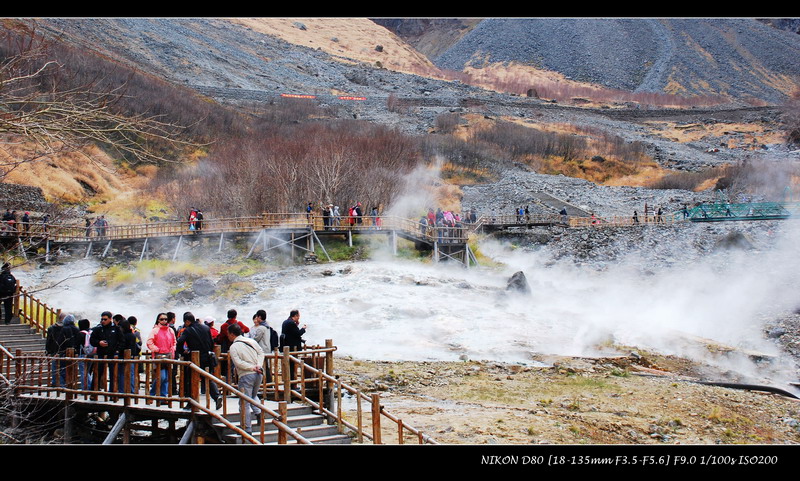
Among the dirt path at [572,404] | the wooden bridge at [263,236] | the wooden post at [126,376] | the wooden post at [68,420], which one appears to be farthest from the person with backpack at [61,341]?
the wooden bridge at [263,236]

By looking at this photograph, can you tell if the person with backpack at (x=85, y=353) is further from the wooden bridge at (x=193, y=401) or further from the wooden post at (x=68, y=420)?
the wooden post at (x=68, y=420)

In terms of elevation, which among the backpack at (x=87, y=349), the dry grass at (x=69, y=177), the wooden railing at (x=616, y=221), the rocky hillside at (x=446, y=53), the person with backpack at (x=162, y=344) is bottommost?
the backpack at (x=87, y=349)

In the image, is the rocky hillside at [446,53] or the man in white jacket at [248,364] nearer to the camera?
the man in white jacket at [248,364]

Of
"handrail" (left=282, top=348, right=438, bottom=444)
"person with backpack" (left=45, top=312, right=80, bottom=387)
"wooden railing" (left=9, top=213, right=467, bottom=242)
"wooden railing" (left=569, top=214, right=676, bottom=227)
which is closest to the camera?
"handrail" (left=282, top=348, right=438, bottom=444)

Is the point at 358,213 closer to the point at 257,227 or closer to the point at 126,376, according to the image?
the point at 257,227

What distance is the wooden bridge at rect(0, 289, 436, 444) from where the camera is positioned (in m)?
10.4

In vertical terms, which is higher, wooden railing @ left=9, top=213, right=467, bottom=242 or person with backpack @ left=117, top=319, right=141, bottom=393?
wooden railing @ left=9, top=213, right=467, bottom=242

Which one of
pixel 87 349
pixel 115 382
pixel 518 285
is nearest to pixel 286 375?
pixel 115 382

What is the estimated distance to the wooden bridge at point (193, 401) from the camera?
1044cm

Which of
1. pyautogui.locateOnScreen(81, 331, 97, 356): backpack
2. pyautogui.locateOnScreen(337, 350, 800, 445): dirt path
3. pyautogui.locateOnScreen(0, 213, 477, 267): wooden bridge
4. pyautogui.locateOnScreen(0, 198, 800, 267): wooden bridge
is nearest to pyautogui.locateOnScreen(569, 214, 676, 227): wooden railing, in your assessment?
pyautogui.locateOnScreen(0, 198, 800, 267): wooden bridge

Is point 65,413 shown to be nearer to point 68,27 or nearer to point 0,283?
point 0,283

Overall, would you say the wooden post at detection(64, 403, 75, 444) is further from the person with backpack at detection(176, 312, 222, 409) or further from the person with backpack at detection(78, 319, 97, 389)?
the person with backpack at detection(176, 312, 222, 409)
